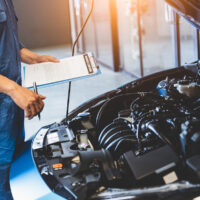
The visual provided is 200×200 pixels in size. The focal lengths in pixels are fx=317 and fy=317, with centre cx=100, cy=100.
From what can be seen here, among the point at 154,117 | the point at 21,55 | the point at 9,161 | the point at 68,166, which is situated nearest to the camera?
the point at 68,166

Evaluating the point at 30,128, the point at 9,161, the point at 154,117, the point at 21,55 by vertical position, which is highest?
the point at 21,55

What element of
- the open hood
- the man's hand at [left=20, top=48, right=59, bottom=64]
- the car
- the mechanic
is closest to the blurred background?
the man's hand at [left=20, top=48, right=59, bottom=64]

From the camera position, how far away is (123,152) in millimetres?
1292

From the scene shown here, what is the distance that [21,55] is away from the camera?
1847 millimetres

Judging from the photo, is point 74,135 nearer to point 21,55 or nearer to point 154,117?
point 154,117

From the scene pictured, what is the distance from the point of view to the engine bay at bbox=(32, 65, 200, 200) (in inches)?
40.8

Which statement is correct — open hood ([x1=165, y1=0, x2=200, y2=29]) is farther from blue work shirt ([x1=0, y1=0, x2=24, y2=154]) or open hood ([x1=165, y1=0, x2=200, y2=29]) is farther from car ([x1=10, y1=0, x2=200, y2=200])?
blue work shirt ([x1=0, y1=0, x2=24, y2=154])

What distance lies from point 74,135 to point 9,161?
376 millimetres

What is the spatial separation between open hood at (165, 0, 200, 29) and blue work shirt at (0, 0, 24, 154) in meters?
0.83

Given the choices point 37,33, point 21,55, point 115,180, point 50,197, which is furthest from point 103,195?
point 37,33

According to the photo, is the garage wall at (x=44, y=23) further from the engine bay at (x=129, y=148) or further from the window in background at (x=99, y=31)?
the engine bay at (x=129, y=148)

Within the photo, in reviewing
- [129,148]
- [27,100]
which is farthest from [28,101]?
[129,148]

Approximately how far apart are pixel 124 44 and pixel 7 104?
4937mm

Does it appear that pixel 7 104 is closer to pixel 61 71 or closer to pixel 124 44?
pixel 61 71
